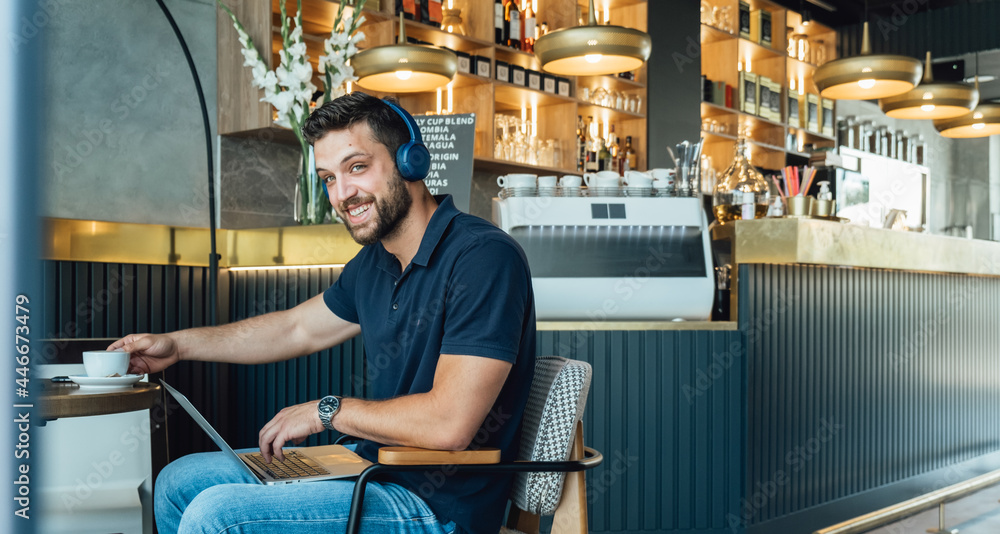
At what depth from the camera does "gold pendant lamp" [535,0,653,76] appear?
9.95ft

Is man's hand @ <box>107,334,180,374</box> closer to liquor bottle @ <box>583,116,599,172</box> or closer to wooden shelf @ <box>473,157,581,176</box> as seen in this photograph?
wooden shelf @ <box>473,157,581,176</box>

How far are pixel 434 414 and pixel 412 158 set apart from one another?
449 millimetres

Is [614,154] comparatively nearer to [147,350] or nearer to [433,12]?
[433,12]

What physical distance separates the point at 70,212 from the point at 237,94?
2.56 ft

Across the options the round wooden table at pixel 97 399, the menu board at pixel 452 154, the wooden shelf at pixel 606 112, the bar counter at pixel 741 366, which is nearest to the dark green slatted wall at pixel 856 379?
the bar counter at pixel 741 366

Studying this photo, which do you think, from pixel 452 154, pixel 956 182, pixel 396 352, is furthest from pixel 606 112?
pixel 956 182

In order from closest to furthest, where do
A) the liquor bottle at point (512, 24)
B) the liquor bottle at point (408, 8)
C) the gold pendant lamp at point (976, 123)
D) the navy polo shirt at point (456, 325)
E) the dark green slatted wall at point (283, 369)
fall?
the navy polo shirt at point (456, 325) < the dark green slatted wall at point (283, 369) < the liquor bottle at point (408, 8) < the liquor bottle at point (512, 24) < the gold pendant lamp at point (976, 123)

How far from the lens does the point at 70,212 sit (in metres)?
3.03

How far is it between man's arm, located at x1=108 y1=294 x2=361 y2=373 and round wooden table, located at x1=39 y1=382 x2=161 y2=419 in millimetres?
52

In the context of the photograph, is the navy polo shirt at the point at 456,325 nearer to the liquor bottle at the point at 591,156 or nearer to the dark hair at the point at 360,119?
the dark hair at the point at 360,119

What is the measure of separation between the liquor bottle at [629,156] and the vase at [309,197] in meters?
2.48

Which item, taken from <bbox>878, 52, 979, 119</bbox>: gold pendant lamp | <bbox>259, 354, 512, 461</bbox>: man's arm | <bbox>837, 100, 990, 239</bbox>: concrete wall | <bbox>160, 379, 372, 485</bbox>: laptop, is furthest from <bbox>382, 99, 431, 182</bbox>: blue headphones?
<bbox>837, 100, 990, 239</bbox>: concrete wall

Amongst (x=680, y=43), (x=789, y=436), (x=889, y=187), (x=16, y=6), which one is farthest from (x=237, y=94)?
(x=889, y=187)

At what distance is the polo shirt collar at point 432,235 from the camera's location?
1438 millimetres
